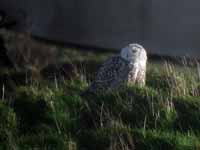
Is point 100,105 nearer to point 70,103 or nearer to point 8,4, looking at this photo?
point 70,103

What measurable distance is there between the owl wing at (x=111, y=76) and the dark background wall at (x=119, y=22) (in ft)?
9.71

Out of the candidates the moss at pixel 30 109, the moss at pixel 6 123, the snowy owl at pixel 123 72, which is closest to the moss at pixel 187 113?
the snowy owl at pixel 123 72

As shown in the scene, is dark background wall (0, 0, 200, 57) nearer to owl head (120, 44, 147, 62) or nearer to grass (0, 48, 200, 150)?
grass (0, 48, 200, 150)

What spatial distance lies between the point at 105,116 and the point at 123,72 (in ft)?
3.15

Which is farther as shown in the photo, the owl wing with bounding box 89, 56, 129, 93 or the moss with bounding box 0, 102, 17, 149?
the owl wing with bounding box 89, 56, 129, 93

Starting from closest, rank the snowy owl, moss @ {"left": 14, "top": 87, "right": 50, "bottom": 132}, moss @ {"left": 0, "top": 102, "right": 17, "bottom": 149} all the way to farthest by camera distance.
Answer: moss @ {"left": 0, "top": 102, "right": 17, "bottom": 149}, moss @ {"left": 14, "top": 87, "right": 50, "bottom": 132}, the snowy owl

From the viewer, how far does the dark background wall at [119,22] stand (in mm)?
10391

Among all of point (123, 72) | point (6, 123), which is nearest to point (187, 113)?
point (123, 72)

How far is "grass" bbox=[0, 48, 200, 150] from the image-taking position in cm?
623

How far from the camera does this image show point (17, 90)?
8.05 meters

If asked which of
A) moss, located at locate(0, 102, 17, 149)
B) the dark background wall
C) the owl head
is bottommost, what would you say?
moss, located at locate(0, 102, 17, 149)

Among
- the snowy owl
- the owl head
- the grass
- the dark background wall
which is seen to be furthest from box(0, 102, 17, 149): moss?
the dark background wall

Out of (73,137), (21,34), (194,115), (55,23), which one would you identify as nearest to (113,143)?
(73,137)

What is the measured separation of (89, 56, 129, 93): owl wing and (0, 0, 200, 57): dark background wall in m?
2.96
